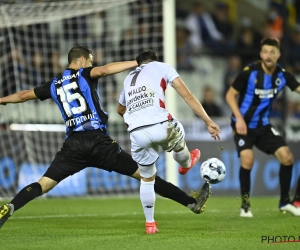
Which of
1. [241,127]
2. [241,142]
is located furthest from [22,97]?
[241,142]

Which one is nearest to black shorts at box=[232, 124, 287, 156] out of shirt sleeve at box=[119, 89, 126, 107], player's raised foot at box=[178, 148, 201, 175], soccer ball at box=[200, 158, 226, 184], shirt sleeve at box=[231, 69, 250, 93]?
shirt sleeve at box=[231, 69, 250, 93]

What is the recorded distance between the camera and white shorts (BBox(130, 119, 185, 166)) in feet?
21.9

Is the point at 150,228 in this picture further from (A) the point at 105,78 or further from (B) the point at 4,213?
(A) the point at 105,78

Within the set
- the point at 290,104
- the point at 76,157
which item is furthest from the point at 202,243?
the point at 290,104

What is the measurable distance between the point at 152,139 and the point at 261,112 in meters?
2.55

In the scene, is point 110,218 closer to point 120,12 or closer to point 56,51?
point 56,51

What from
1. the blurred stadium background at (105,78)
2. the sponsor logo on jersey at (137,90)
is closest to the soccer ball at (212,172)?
the sponsor logo on jersey at (137,90)

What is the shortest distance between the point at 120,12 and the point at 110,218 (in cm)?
760

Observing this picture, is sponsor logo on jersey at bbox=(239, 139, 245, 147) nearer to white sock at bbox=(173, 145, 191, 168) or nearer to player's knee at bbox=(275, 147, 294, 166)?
player's knee at bbox=(275, 147, 294, 166)

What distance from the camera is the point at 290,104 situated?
1653 centimetres

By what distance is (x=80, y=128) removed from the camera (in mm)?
7367

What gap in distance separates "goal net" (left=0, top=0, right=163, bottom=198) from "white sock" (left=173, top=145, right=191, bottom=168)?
4742 mm

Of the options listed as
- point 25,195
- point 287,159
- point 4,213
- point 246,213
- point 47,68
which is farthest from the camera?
point 47,68

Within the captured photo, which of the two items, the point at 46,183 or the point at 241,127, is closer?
the point at 46,183
